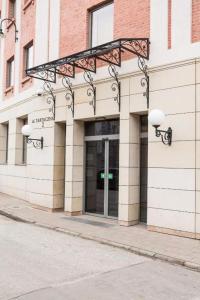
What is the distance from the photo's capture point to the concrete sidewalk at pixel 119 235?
7.45 meters

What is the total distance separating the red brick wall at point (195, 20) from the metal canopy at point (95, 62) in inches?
49.8

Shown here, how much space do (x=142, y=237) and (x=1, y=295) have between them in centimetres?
432

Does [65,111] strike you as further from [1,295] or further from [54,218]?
[1,295]

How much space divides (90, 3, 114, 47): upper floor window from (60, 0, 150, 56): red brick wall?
202 mm

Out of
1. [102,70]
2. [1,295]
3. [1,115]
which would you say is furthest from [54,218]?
[1,115]

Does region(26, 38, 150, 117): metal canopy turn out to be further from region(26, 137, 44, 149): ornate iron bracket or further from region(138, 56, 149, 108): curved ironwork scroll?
region(26, 137, 44, 149): ornate iron bracket

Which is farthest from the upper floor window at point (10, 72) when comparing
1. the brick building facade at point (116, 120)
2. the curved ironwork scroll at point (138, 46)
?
the curved ironwork scroll at point (138, 46)

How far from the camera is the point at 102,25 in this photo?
38.3 feet

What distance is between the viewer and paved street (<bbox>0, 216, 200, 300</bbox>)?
5.40 m

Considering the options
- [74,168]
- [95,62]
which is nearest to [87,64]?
[95,62]

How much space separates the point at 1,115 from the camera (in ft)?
60.6

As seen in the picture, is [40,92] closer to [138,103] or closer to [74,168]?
[74,168]

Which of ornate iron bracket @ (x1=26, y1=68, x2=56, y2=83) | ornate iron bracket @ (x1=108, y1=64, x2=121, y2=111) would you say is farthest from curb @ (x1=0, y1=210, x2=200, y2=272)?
ornate iron bracket @ (x1=26, y1=68, x2=56, y2=83)

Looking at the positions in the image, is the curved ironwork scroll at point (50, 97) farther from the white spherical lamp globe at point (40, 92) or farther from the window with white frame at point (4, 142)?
A: the window with white frame at point (4, 142)
